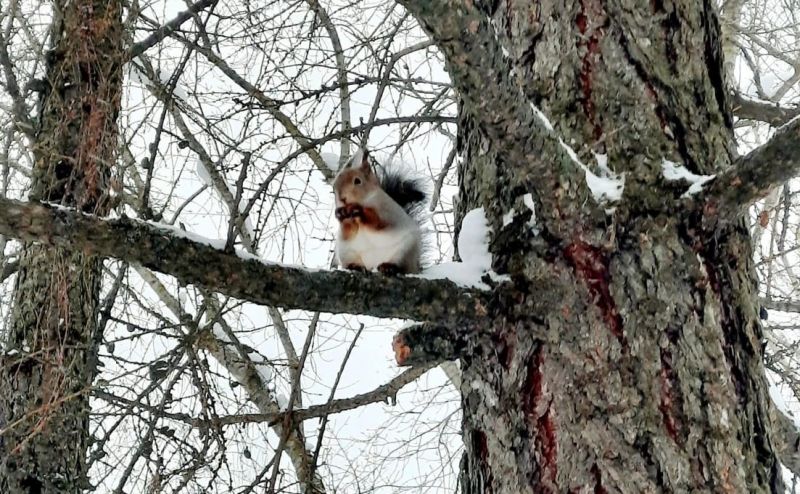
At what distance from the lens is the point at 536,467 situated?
58.4 inches

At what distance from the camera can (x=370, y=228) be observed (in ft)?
6.26

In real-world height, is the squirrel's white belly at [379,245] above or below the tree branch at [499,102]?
above

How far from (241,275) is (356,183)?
648 millimetres

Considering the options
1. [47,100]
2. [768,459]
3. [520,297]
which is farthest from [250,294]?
[47,100]

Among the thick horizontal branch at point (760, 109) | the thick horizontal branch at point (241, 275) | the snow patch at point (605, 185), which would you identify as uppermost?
the thick horizontal branch at point (760, 109)

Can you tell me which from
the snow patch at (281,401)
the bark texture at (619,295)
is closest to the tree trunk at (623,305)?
the bark texture at (619,295)

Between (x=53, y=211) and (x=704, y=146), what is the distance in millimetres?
1066

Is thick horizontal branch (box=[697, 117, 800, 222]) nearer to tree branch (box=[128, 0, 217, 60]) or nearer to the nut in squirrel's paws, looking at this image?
the nut in squirrel's paws

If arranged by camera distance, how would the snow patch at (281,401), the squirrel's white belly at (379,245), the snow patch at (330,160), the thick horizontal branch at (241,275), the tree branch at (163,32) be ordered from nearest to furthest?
the thick horizontal branch at (241,275)
the squirrel's white belly at (379,245)
the tree branch at (163,32)
the snow patch at (330,160)
the snow patch at (281,401)

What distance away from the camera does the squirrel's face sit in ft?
6.43

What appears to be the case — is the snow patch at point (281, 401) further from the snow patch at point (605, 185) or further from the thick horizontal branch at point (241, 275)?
the snow patch at point (605, 185)

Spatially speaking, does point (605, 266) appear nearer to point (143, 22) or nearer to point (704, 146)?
point (704, 146)

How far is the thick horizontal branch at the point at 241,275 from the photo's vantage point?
127cm

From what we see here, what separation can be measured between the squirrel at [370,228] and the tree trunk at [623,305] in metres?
0.33
